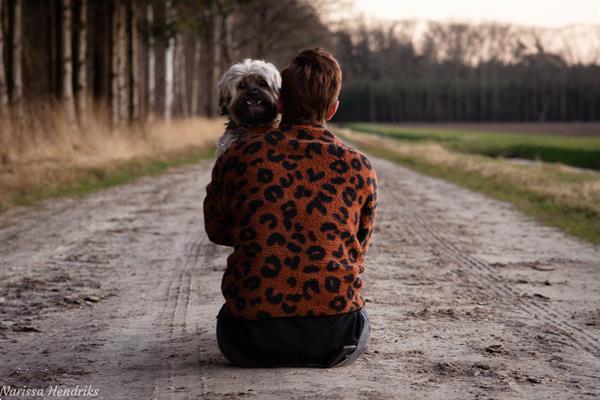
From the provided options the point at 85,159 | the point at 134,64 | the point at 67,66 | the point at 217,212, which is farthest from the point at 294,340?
the point at 134,64

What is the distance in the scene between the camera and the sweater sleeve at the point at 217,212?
4281 millimetres

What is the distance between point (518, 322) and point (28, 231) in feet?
20.4

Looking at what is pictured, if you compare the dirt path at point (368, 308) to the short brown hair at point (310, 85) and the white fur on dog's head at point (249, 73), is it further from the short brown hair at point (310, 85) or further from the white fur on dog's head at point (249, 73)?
the white fur on dog's head at point (249, 73)

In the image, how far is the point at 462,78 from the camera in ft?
433

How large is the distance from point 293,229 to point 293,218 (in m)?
0.05

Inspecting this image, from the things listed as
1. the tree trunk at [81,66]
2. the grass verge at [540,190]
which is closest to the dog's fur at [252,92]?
the grass verge at [540,190]

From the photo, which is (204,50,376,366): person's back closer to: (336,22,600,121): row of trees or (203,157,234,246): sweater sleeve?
(203,157,234,246): sweater sleeve

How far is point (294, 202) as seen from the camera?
4.13 metres

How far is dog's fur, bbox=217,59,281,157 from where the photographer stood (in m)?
4.41

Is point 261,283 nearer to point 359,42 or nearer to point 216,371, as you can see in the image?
point 216,371

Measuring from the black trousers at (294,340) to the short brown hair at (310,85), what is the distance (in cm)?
95

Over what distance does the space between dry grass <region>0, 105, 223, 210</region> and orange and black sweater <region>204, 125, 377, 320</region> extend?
348 inches

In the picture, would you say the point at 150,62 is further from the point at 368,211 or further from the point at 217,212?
the point at 368,211

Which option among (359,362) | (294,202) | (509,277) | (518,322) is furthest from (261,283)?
(509,277)
